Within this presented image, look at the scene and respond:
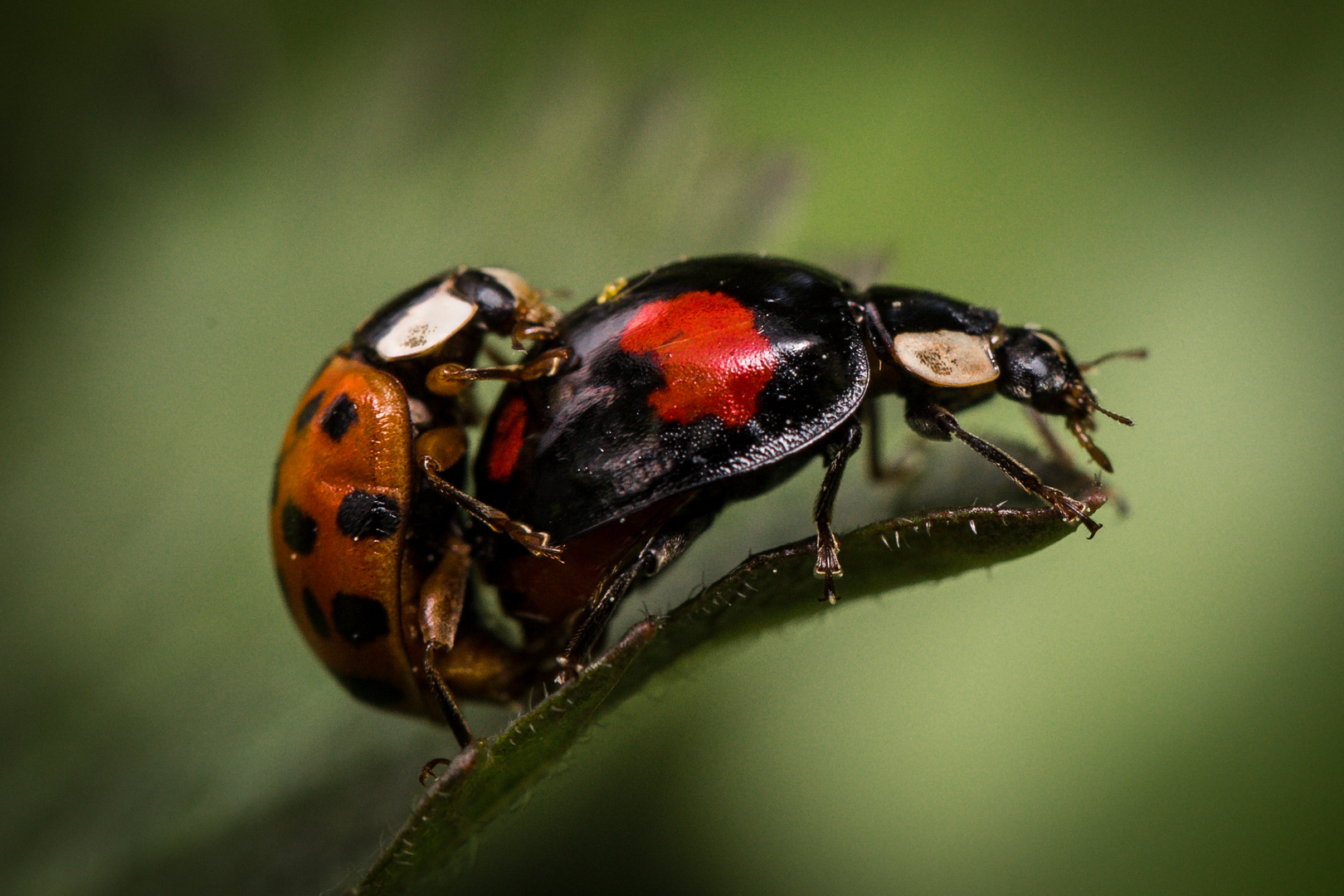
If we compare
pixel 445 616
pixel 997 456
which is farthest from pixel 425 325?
pixel 997 456

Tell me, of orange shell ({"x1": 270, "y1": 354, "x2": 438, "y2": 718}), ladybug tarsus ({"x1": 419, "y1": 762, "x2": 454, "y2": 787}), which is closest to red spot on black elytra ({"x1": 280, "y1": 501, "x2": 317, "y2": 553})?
orange shell ({"x1": 270, "y1": 354, "x2": 438, "y2": 718})

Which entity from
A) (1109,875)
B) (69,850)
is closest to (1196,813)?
(1109,875)

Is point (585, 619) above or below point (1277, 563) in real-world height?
below

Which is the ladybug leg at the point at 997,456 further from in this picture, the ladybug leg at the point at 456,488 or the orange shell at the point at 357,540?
the orange shell at the point at 357,540

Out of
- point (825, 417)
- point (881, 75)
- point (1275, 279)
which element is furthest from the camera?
point (881, 75)

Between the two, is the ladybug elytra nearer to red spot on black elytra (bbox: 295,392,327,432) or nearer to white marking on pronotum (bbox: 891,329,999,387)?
white marking on pronotum (bbox: 891,329,999,387)

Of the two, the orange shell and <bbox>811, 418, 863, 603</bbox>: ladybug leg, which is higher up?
<bbox>811, 418, 863, 603</bbox>: ladybug leg

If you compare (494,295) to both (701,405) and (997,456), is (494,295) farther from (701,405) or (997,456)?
(997,456)

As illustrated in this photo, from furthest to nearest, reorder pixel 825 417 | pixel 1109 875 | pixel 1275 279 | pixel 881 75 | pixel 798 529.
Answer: pixel 881 75, pixel 1275 279, pixel 1109 875, pixel 798 529, pixel 825 417

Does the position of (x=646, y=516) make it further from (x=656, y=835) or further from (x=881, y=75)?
(x=881, y=75)
